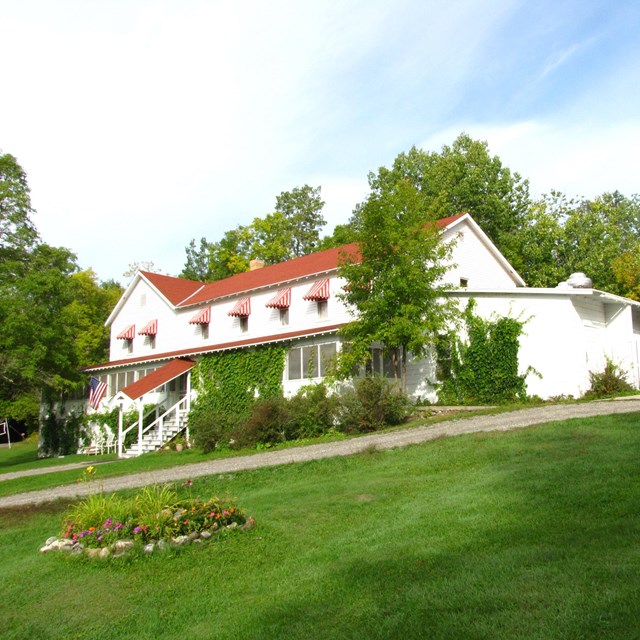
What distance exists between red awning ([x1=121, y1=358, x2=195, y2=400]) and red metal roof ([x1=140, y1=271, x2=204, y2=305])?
6.20 m

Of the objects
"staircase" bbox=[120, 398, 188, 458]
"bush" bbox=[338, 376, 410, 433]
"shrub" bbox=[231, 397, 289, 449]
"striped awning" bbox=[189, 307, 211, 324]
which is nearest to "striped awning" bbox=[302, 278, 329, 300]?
"shrub" bbox=[231, 397, 289, 449]

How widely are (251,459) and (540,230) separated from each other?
2757 cm

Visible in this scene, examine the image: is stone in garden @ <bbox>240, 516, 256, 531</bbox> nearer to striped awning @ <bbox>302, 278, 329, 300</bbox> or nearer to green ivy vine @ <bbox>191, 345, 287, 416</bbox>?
green ivy vine @ <bbox>191, 345, 287, 416</bbox>

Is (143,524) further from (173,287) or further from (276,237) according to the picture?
(276,237)

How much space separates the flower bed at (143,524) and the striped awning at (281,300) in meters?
21.3

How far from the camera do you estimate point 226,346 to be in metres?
31.0

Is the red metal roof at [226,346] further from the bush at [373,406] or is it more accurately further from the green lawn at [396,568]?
the green lawn at [396,568]

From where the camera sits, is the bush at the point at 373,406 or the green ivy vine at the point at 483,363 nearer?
the bush at the point at 373,406

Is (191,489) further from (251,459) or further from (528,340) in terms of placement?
(528,340)

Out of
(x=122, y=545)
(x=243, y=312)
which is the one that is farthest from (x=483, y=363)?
(x=122, y=545)

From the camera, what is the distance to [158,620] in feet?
21.3

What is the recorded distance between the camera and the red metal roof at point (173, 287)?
39.3 metres

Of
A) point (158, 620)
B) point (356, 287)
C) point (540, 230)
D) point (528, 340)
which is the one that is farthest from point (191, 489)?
point (540, 230)

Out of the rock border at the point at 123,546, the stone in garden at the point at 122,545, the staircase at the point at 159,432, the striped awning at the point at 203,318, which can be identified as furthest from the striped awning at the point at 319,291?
the stone in garden at the point at 122,545
